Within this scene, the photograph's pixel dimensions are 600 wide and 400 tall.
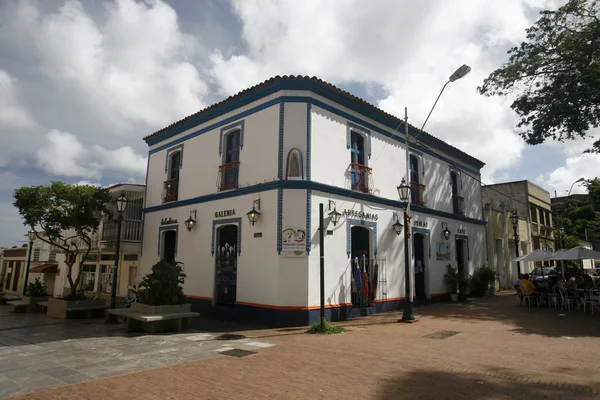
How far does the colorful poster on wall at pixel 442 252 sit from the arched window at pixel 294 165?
327 inches

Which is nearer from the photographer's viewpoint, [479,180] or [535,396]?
[535,396]

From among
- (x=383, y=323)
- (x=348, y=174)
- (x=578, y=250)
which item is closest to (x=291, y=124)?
(x=348, y=174)

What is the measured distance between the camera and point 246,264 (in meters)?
11.4

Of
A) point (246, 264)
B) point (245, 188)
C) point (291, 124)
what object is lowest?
point (246, 264)

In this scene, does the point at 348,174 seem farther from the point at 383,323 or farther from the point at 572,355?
the point at 572,355

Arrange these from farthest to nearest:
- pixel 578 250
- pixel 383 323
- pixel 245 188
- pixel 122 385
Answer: pixel 578 250 → pixel 245 188 → pixel 383 323 → pixel 122 385

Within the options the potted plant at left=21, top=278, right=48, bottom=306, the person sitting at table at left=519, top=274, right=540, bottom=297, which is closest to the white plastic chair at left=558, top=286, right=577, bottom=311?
the person sitting at table at left=519, top=274, right=540, bottom=297

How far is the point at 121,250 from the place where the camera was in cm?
1592

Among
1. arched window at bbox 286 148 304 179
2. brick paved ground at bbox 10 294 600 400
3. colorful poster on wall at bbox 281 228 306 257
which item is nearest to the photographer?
brick paved ground at bbox 10 294 600 400

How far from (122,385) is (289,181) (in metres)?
6.65

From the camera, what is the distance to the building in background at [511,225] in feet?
73.0

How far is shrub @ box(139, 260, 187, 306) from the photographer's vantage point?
9.93m

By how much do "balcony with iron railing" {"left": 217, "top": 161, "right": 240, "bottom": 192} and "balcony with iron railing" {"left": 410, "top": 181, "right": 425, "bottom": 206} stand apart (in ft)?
23.8

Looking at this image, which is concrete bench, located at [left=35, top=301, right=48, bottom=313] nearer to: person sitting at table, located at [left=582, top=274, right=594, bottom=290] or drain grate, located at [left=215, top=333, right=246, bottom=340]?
drain grate, located at [left=215, top=333, right=246, bottom=340]
